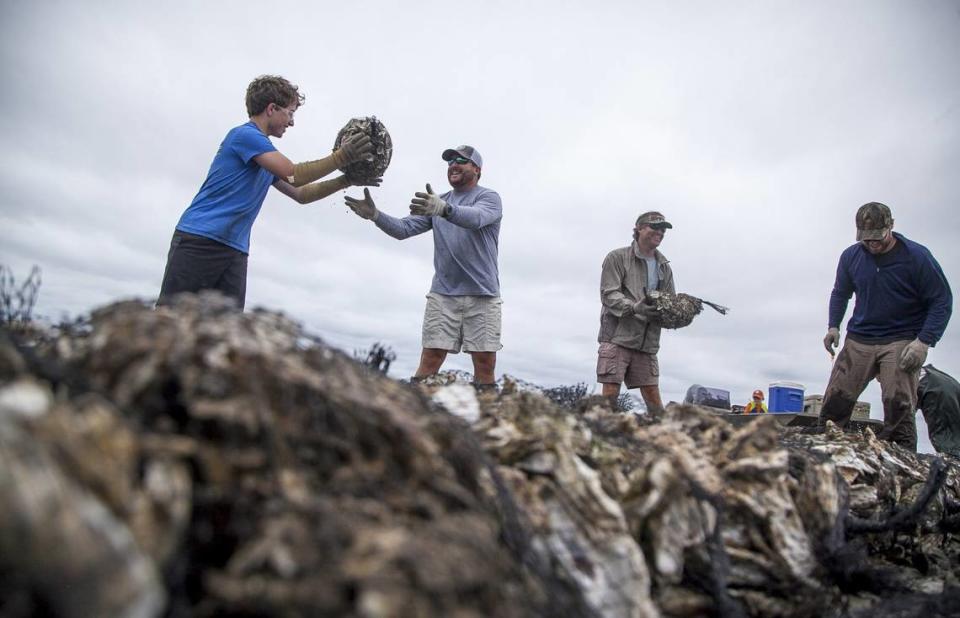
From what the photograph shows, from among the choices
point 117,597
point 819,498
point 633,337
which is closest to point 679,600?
point 819,498

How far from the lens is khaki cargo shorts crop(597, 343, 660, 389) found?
269 inches

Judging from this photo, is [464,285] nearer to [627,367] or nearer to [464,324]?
[464,324]

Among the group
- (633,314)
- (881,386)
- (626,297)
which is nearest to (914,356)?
(881,386)

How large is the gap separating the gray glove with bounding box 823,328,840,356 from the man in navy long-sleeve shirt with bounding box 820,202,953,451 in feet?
1.52

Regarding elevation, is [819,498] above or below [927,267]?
below

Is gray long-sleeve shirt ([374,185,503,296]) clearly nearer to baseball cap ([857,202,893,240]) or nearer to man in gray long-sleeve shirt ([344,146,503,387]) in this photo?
man in gray long-sleeve shirt ([344,146,503,387])

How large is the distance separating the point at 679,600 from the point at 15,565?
1.60m

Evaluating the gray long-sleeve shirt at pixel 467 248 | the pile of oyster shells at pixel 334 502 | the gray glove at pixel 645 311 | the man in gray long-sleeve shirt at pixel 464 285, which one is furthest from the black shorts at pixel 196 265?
the gray glove at pixel 645 311

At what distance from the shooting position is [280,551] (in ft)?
3.34

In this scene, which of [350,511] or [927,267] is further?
[927,267]

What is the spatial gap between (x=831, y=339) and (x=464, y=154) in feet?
15.2

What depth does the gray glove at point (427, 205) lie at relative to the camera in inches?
213

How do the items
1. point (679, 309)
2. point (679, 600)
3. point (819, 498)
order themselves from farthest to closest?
point (679, 309)
point (819, 498)
point (679, 600)

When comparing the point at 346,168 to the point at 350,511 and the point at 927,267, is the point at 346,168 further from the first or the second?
the point at 927,267
